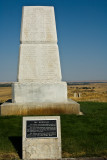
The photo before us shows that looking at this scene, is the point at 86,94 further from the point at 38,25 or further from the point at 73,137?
the point at 73,137

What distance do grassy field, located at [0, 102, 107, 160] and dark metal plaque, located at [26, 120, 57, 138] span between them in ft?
1.85

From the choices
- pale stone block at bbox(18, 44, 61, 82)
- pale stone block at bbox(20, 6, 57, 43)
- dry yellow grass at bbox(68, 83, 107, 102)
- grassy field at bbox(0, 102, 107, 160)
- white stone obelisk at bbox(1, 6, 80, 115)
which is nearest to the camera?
grassy field at bbox(0, 102, 107, 160)

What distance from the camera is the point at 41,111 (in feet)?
28.3

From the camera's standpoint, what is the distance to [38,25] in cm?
970

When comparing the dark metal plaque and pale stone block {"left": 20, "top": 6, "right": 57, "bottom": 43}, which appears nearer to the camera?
the dark metal plaque

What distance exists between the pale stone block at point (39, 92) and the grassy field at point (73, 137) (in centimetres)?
109

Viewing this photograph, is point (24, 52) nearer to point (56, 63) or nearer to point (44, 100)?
point (56, 63)

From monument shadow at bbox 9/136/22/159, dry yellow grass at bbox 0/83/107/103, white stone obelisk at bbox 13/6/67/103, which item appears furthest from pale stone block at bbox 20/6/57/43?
dry yellow grass at bbox 0/83/107/103

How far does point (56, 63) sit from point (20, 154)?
5.06m

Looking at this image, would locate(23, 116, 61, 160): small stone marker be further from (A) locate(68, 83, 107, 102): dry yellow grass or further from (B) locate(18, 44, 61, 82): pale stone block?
(A) locate(68, 83, 107, 102): dry yellow grass

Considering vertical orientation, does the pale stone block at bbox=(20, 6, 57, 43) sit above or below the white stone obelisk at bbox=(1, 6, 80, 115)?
above

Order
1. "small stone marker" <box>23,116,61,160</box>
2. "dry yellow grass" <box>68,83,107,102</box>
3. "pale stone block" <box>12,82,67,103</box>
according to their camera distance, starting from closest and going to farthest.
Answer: "small stone marker" <box>23,116,61,160</box>
"pale stone block" <box>12,82,67,103</box>
"dry yellow grass" <box>68,83,107,102</box>

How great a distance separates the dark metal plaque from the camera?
15.1 feet

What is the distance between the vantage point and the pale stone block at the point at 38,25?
31.2ft
